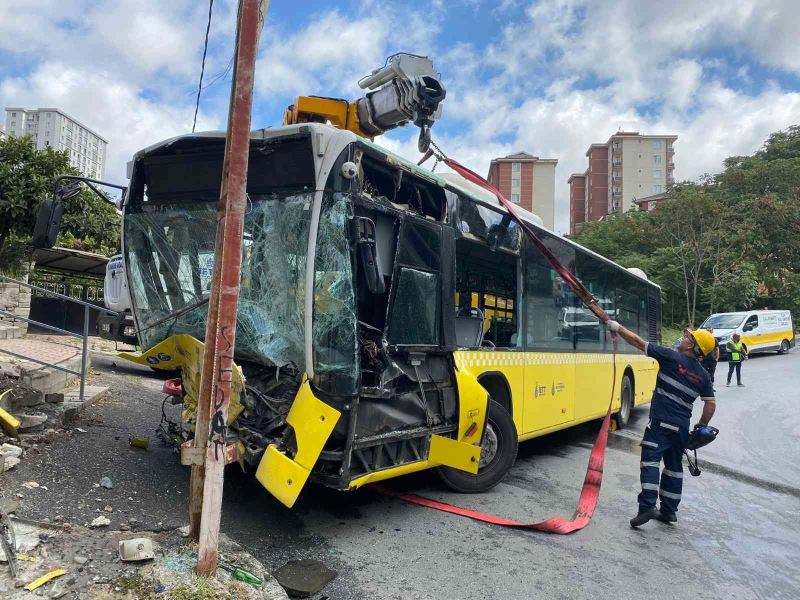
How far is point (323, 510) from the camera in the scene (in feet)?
14.9

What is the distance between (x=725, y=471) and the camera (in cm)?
716

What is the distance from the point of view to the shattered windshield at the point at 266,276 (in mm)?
3791

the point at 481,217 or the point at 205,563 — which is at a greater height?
the point at 481,217

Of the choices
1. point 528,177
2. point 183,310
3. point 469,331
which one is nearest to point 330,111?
point 183,310

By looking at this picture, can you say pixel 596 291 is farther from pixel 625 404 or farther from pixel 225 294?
pixel 225 294

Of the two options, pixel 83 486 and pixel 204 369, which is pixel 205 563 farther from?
pixel 83 486

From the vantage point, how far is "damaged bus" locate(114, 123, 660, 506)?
377cm

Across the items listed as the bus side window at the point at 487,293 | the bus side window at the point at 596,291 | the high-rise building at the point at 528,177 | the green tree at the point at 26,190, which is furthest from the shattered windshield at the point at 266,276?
the high-rise building at the point at 528,177

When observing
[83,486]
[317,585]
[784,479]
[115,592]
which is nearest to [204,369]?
[115,592]

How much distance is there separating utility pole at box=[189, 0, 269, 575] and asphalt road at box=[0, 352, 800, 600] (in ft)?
2.86

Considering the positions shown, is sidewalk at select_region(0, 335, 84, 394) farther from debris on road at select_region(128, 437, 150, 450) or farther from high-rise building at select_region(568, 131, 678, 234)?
high-rise building at select_region(568, 131, 678, 234)

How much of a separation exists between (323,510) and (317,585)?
4.07 feet

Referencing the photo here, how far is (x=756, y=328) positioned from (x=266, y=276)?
26216 mm

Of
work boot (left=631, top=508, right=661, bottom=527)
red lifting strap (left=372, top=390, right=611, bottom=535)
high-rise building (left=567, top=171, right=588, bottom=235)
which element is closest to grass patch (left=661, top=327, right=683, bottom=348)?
red lifting strap (left=372, top=390, right=611, bottom=535)
